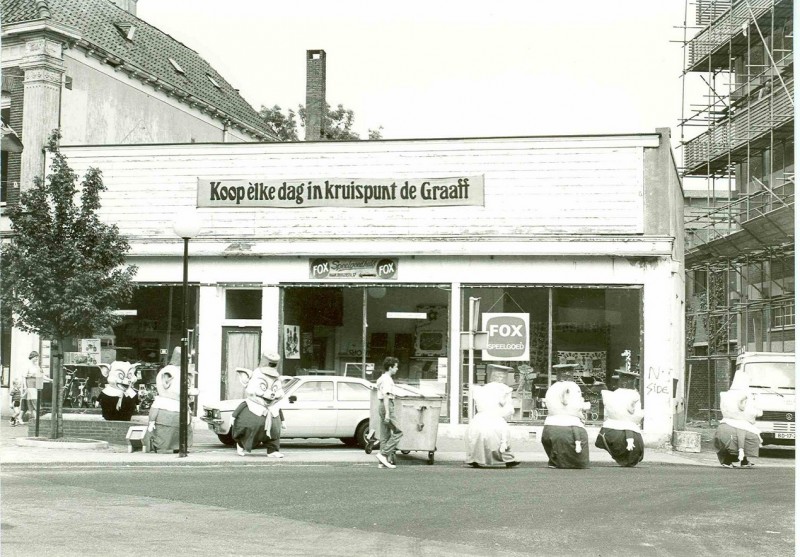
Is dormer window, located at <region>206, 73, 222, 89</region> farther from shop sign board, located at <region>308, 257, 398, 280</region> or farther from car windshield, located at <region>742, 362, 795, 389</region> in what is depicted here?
car windshield, located at <region>742, 362, 795, 389</region>

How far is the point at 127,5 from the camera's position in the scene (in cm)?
3931

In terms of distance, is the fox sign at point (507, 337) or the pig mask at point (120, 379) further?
the fox sign at point (507, 337)

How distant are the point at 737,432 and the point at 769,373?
5700mm

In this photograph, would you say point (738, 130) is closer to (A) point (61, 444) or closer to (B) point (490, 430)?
(B) point (490, 430)

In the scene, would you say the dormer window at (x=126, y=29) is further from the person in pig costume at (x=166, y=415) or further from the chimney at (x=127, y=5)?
A: the person in pig costume at (x=166, y=415)

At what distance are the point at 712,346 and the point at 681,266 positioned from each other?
11204 millimetres

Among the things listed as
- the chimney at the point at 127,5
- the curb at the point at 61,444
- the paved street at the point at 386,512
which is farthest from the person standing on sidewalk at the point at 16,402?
the chimney at the point at 127,5

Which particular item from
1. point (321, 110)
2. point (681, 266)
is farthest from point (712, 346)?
point (321, 110)

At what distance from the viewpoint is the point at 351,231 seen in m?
24.3

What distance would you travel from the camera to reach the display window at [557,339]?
74.7ft

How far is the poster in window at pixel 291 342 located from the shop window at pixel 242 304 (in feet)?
2.72

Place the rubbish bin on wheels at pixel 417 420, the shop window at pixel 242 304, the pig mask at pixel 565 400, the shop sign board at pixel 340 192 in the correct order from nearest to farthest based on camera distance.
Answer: the pig mask at pixel 565 400 → the rubbish bin on wheels at pixel 417 420 → the shop sign board at pixel 340 192 → the shop window at pixel 242 304

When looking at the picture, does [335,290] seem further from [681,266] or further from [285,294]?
[681,266]

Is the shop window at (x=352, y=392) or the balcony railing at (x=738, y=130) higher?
the balcony railing at (x=738, y=130)
